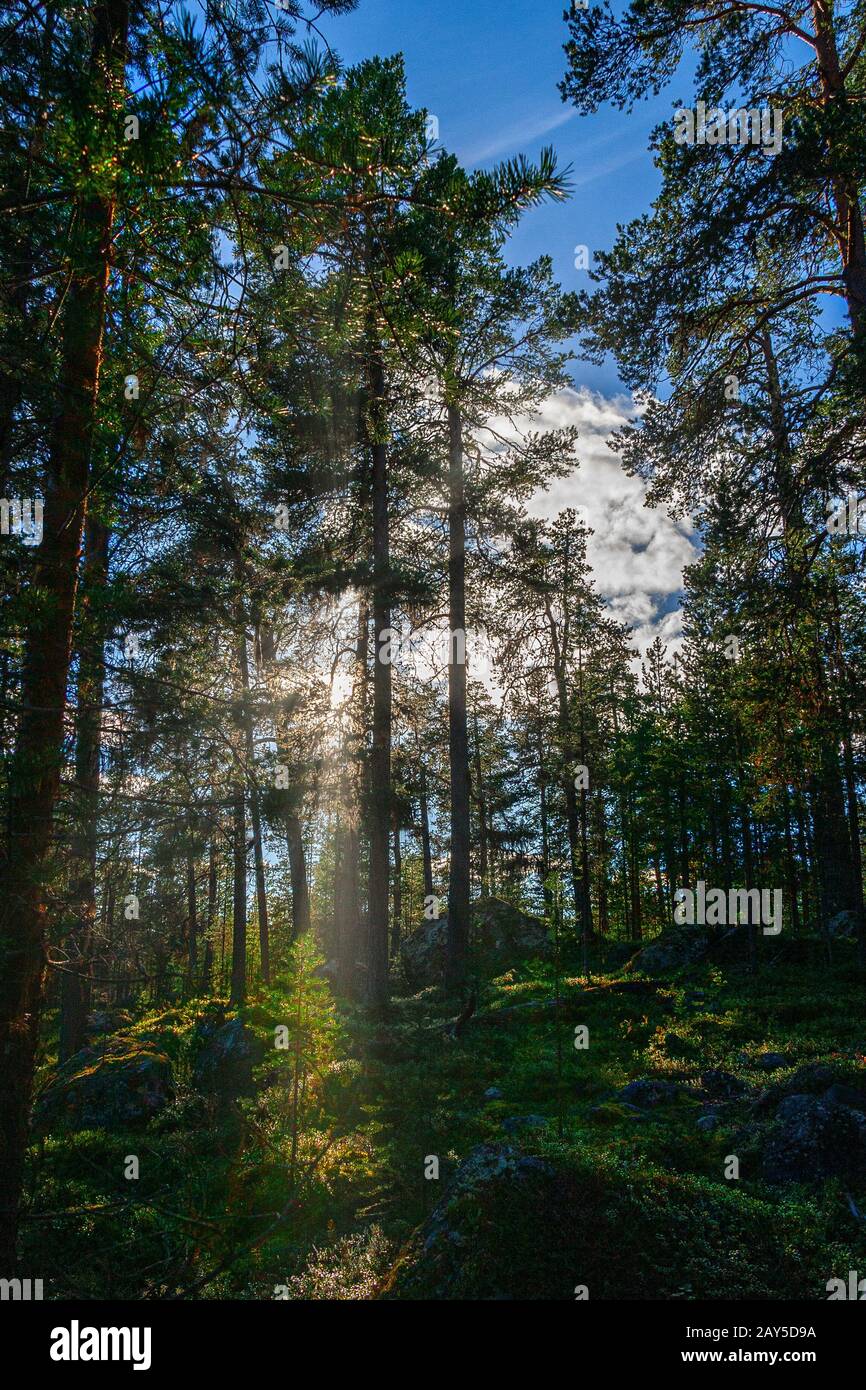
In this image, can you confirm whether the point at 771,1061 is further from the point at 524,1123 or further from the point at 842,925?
the point at 842,925

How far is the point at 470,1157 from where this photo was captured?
16.5 feet

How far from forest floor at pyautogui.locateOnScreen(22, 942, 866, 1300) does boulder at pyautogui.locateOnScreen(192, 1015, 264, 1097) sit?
0.06 meters

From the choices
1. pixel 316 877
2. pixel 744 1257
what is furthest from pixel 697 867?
pixel 744 1257

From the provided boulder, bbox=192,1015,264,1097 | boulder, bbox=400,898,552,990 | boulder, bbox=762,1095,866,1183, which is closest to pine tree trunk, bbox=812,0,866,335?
boulder, bbox=762,1095,866,1183

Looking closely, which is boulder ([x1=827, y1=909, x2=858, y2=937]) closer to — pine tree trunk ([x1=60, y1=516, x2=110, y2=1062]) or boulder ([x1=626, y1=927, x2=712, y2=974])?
boulder ([x1=626, y1=927, x2=712, y2=974])

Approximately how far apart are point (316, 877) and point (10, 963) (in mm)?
44263

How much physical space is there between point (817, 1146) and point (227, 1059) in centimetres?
914

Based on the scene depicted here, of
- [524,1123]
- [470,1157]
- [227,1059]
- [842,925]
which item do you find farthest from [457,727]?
[842,925]

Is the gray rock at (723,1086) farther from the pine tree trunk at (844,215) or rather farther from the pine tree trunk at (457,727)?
the pine tree trunk at (844,215)

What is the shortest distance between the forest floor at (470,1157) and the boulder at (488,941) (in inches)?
260

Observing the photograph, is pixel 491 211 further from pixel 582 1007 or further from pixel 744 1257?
pixel 582 1007

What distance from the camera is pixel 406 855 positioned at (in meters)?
40.5

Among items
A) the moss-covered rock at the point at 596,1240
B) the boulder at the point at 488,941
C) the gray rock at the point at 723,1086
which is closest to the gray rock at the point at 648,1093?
the gray rock at the point at 723,1086

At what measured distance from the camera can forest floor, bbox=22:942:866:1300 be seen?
395 centimetres
